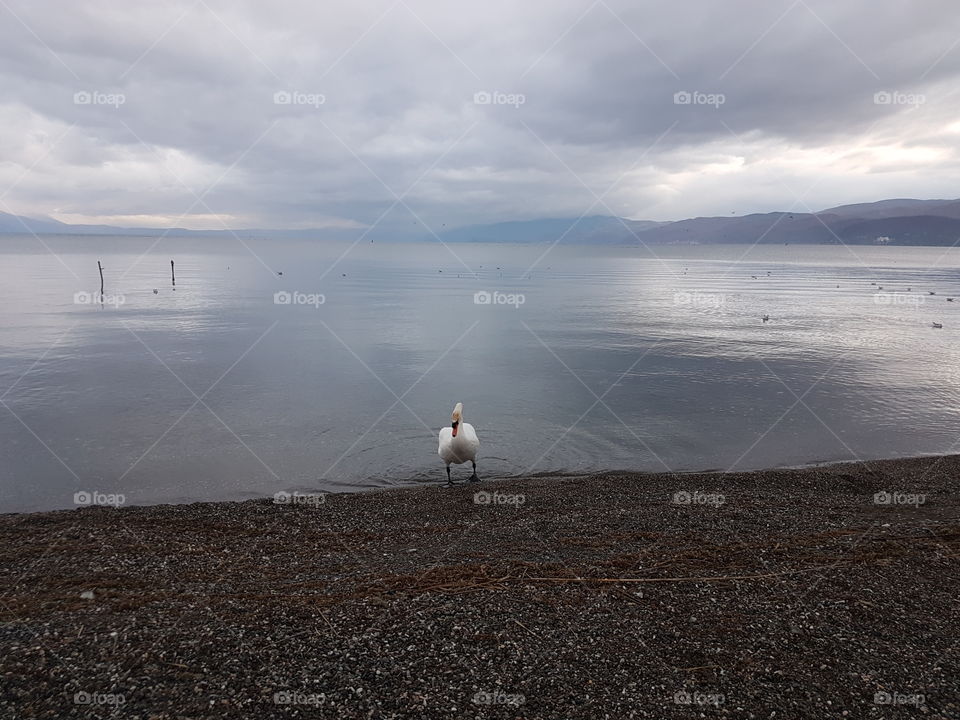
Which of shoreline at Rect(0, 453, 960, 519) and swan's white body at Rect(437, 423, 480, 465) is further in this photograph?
swan's white body at Rect(437, 423, 480, 465)

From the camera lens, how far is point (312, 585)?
10.5m

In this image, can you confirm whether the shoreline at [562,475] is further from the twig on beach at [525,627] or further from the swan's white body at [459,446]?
the twig on beach at [525,627]

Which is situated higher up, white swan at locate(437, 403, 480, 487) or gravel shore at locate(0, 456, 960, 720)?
white swan at locate(437, 403, 480, 487)

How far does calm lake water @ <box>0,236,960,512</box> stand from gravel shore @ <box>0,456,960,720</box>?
5.36 metres

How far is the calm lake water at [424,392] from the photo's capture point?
20.2 meters

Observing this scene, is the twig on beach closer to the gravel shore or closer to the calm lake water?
the gravel shore

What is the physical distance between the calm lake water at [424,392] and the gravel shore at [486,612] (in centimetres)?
536

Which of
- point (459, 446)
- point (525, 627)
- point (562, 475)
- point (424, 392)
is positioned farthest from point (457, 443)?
point (424, 392)

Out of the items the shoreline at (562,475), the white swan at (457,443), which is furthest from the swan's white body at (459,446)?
the shoreline at (562,475)

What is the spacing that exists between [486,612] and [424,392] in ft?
68.2

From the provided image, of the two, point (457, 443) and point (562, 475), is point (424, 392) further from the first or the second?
point (457, 443)

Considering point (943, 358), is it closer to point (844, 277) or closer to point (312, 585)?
point (312, 585)

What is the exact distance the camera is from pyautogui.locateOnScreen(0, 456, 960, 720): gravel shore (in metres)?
7.43

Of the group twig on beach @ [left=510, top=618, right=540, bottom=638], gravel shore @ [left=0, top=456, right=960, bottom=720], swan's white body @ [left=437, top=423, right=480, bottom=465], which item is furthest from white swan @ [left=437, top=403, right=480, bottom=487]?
twig on beach @ [left=510, top=618, right=540, bottom=638]
